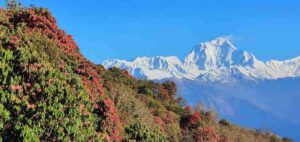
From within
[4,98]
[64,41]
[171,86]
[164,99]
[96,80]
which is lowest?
[4,98]

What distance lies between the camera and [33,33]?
21656 millimetres

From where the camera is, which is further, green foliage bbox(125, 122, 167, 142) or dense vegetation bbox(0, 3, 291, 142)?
green foliage bbox(125, 122, 167, 142)

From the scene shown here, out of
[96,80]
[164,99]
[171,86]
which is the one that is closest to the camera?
[96,80]

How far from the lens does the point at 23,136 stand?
13656 millimetres

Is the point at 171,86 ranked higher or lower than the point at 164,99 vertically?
higher

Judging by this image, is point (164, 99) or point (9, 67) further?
point (164, 99)

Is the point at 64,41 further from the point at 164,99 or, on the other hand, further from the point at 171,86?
the point at 171,86

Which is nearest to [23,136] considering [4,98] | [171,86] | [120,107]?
[4,98]

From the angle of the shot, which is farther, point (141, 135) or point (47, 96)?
point (141, 135)

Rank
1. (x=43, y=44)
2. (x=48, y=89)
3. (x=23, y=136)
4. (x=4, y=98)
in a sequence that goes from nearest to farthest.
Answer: (x=23, y=136), (x=4, y=98), (x=48, y=89), (x=43, y=44)

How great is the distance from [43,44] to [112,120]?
4442 millimetres

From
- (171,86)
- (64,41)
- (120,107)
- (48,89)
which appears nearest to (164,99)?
(171,86)

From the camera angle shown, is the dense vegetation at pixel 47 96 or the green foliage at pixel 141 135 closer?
the dense vegetation at pixel 47 96

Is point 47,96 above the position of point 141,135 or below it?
below
